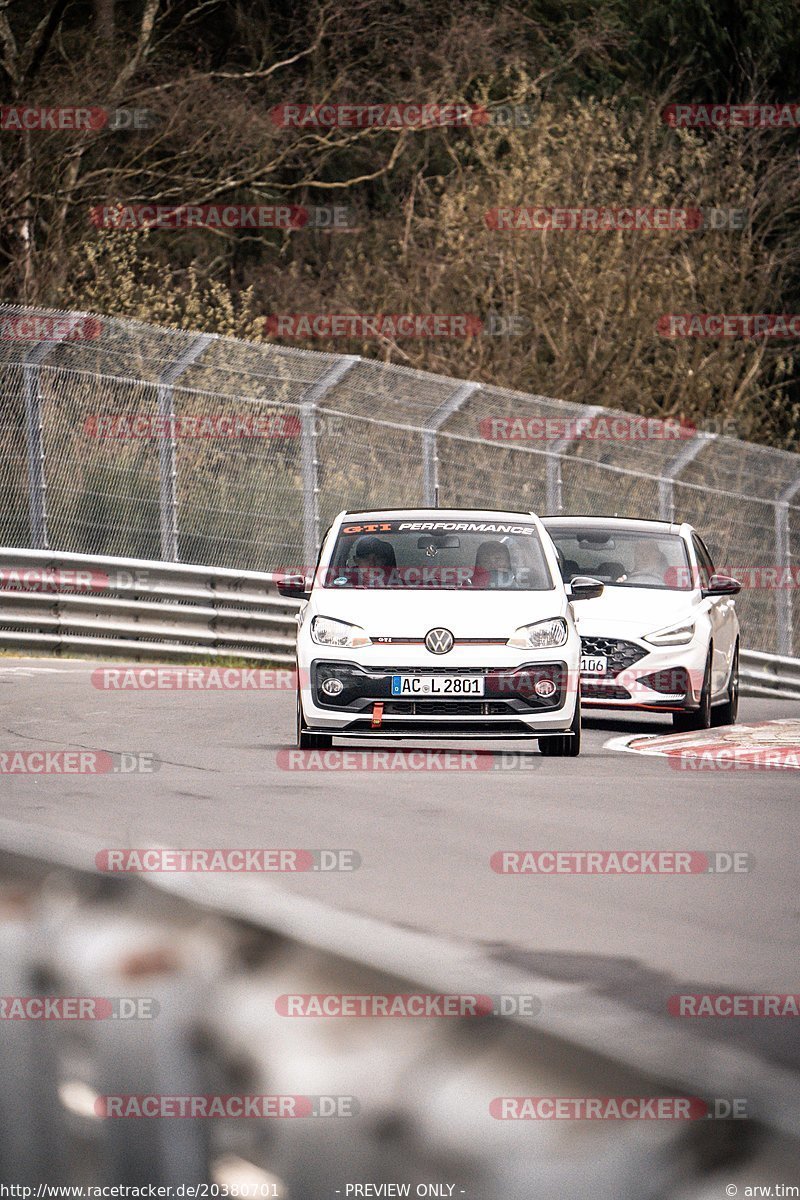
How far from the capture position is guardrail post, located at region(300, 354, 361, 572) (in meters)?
21.6

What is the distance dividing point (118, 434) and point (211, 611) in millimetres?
2235

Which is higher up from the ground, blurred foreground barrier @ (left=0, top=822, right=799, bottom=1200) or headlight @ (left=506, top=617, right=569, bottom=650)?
blurred foreground barrier @ (left=0, top=822, right=799, bottom=1200)

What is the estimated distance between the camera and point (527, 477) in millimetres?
23203

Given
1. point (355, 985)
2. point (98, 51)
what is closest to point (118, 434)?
point (98, 51)

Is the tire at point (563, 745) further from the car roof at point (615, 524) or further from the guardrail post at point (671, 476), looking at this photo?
the guardrail post at point (671, 476)

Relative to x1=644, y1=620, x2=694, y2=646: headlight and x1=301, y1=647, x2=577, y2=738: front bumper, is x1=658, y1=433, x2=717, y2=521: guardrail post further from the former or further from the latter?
x1=301, y1=647, x2=577, y2=738: front bumper

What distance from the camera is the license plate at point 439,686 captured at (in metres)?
12.2

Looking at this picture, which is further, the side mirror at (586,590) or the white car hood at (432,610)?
the side mirror at (586,590)

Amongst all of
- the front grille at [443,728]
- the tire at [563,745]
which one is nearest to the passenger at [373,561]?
the front grille at [443,728]

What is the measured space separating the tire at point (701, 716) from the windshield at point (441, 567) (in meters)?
2.12

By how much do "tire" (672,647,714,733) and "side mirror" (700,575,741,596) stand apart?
41 centimetres

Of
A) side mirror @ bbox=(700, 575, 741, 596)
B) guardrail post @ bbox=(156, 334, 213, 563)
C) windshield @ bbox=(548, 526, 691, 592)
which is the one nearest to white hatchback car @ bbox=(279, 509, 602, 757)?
side mirror @ bbox=(700, 575, 741, 596)

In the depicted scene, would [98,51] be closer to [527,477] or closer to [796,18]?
[527,477]

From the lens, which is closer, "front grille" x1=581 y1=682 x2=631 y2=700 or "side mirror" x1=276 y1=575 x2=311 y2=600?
"side mirror" x1=276 y1=575 x2=311 y2=600
